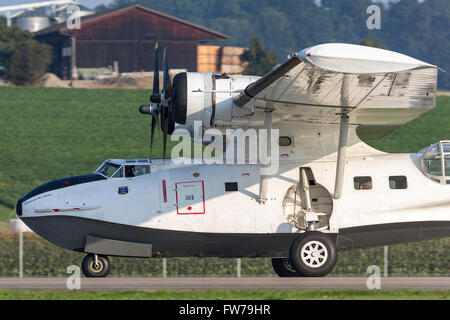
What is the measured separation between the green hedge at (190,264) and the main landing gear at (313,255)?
4054 millimetres

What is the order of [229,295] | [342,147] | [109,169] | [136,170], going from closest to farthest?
[229,295], [342,147], [136,170], [109,169]


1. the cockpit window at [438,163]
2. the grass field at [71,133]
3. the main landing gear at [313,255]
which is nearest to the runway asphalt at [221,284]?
the main landing gear at [313,255]

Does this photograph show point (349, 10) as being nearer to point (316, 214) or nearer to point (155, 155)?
point (155, 155)

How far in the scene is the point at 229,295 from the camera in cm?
1248

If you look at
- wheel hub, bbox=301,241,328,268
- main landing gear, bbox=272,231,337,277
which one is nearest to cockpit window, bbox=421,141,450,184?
main landing gear, bbox=272,231,337,277

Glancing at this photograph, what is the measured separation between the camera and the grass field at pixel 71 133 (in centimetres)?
3503

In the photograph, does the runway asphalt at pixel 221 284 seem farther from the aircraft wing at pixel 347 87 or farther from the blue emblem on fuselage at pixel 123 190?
the aircraft wing at pixel 347 87

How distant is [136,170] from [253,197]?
8.28ft

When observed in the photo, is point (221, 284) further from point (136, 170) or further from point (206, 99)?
point (206, 99)

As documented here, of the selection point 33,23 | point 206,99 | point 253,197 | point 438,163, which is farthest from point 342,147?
point 33,23

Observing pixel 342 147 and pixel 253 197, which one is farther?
pixel 253 197

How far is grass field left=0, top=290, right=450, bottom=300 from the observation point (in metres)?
12.2

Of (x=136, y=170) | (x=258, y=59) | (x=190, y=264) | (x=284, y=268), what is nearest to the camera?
(x=136, y=170)

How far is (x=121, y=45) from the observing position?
73.1 m
